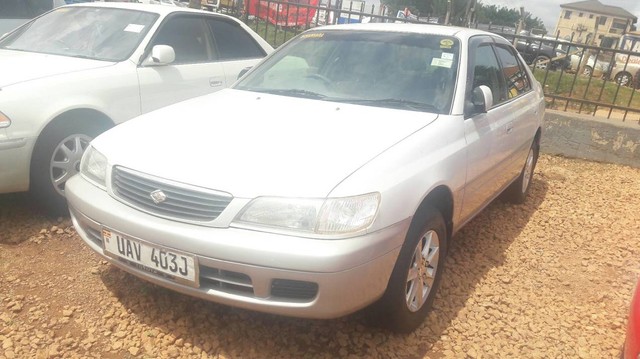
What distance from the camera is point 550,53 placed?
16.1 metres

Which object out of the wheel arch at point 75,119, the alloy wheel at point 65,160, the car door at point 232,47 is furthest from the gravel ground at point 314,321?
the car door at point 232,47

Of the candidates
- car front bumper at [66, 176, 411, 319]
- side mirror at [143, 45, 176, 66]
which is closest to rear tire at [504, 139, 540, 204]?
car front bumper at [66, 176, 411, 319]

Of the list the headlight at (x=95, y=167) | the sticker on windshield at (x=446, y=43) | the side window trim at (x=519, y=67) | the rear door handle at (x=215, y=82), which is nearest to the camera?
the headlight at (x=95, y=167)

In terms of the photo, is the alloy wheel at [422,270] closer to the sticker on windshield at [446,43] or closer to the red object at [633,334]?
the red object at [633,334]

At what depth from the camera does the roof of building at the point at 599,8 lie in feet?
251

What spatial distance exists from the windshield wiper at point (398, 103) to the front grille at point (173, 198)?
1261 millimetres

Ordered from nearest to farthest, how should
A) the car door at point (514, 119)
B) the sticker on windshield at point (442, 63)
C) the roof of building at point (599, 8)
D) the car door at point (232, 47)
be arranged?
the sticker on windshield at point (442, 63)
the car door at point (514, 119)
the car door at point (232, 47)
the roof of building at point (599, 8)

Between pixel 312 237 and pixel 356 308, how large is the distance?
1.34 feet

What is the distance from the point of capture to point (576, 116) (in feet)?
22.3

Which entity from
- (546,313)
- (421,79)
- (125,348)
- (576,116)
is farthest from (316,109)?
(576,116)

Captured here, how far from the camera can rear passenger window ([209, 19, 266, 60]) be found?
4965 mm

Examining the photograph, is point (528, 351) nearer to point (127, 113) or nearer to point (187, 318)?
point (187, 318)

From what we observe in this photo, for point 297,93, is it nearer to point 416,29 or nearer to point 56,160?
point 416,29

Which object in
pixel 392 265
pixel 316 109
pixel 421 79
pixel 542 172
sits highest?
pixel 421 79
